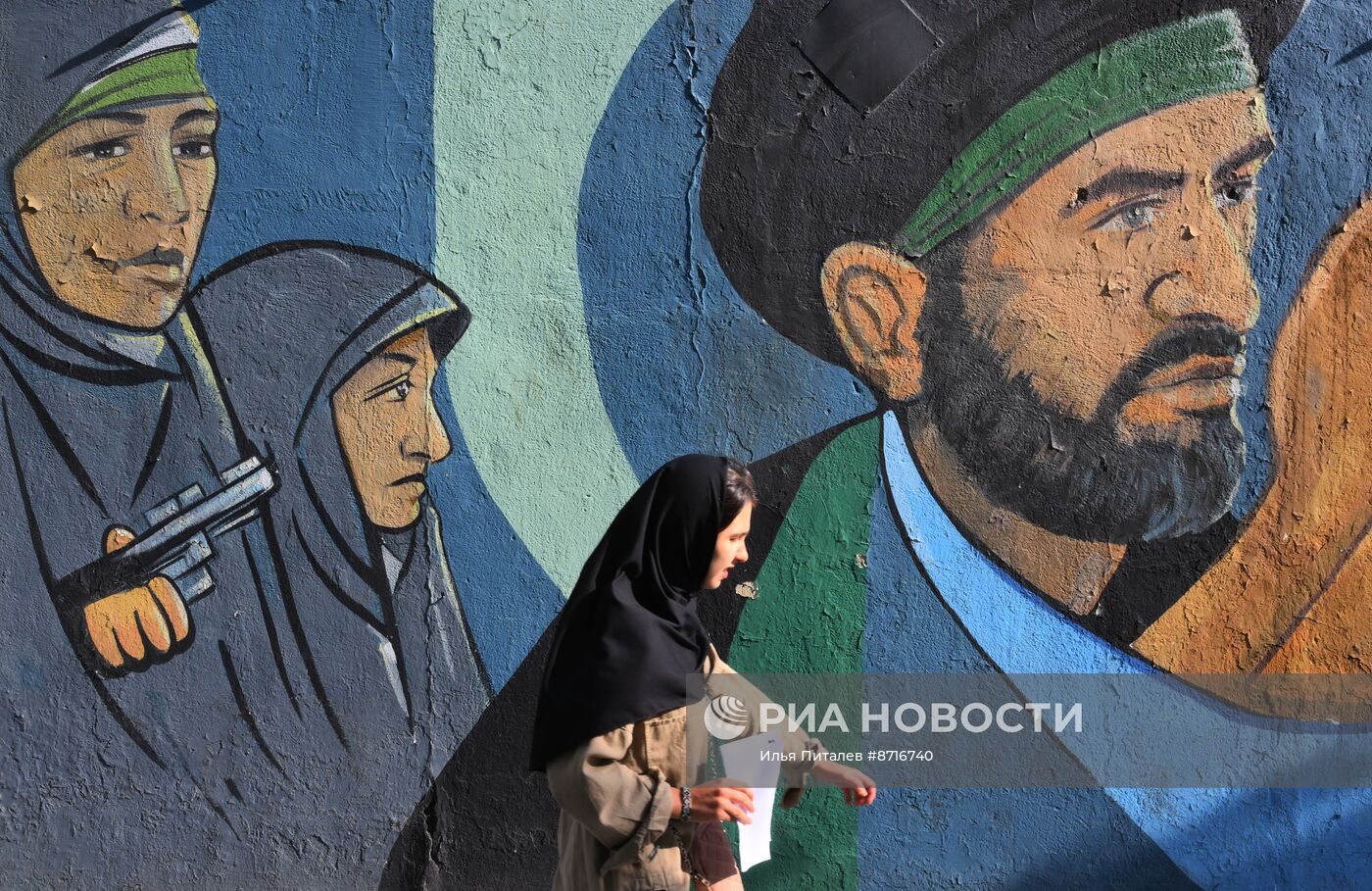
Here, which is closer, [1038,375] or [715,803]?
[715,803]

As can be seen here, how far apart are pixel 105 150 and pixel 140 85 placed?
244 mm

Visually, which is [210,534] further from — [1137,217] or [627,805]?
[1137,217]

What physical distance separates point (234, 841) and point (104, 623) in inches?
32.2

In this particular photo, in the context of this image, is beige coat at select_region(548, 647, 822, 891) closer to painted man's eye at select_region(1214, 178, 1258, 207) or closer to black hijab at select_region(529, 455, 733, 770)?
black hijab at select_region(529, 455, 733, 770)

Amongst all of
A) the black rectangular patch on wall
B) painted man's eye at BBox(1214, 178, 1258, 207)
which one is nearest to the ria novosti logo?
the black rectangular patch on wall

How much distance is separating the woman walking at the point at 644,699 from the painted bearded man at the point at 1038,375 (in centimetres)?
137

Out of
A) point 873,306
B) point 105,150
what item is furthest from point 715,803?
point 105,150

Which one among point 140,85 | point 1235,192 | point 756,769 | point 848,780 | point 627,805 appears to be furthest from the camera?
point 140,85

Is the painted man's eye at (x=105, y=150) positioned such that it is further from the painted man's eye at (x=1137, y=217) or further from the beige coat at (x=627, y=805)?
the painted man's eye at (x=1137, y=217)

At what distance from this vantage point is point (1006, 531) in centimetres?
366

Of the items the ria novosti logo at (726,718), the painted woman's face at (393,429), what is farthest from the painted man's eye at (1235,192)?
the painted woman's face at (393,429)

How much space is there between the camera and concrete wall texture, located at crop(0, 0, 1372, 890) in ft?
11.9

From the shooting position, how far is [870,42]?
3641 millimetres

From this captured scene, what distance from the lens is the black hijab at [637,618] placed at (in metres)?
2.19
